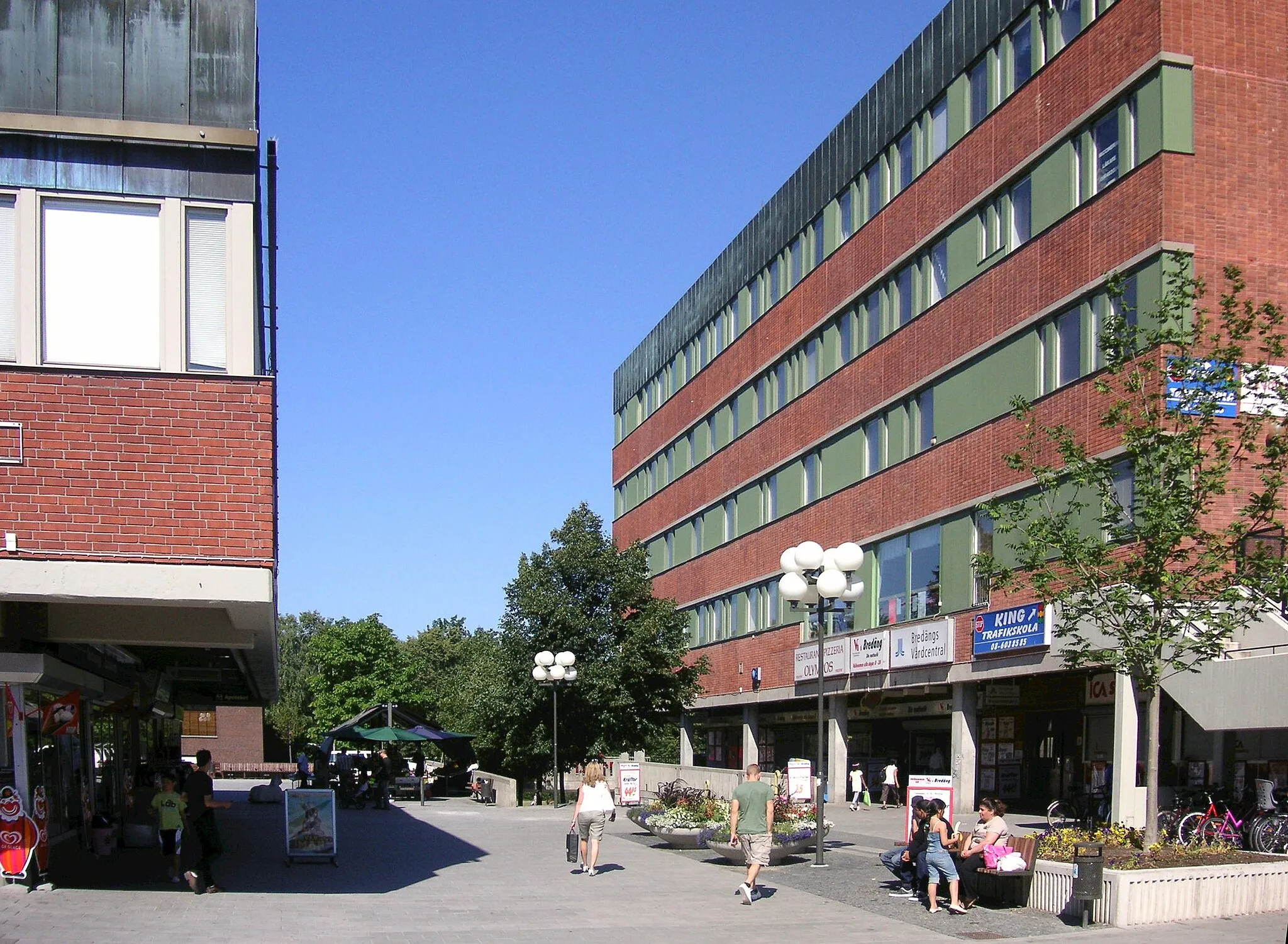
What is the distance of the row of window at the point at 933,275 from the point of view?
28219 mm

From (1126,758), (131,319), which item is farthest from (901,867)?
(1126,758)

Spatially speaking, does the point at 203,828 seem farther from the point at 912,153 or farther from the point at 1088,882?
the point at 912,153

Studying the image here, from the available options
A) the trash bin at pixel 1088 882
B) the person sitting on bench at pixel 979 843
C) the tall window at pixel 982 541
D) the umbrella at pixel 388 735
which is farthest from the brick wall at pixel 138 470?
the umbrella at pixel 388 735

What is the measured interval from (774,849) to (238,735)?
6925cm

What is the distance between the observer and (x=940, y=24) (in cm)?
3556

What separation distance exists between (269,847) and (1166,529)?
14.8 m

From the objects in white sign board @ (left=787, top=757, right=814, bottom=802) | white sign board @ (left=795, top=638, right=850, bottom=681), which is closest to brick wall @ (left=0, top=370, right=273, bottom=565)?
white sign board @ (left=787, top=757, right=814, bottom=802)

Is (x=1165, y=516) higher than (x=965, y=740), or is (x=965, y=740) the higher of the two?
(x=1165, y=516)

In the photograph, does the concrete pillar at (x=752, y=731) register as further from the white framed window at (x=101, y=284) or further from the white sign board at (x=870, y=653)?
the white framed window at (x=101, y=284)

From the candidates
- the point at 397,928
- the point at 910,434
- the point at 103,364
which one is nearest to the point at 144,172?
the point at 103,364

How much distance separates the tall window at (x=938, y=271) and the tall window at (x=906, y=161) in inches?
95.7

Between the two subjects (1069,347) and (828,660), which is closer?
(1069,347)

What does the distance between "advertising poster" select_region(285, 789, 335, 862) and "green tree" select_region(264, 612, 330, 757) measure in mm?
59683

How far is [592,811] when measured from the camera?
19.2 meters
